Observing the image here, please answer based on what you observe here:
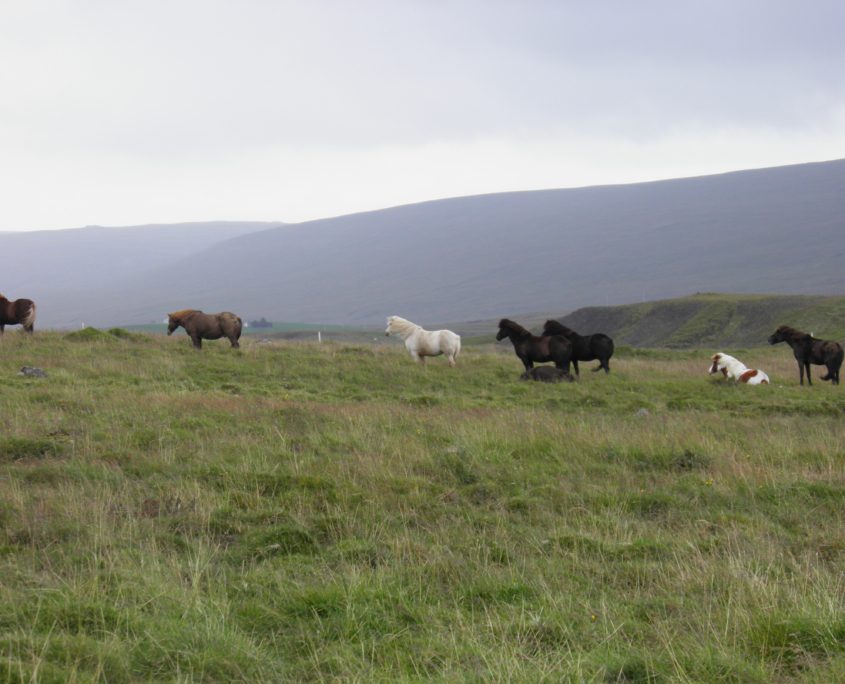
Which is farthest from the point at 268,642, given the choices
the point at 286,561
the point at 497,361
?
the point at 497,361

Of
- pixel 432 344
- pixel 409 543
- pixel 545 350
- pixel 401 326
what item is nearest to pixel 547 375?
pixel 545 350

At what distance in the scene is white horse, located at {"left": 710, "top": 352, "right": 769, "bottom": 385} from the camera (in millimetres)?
22000

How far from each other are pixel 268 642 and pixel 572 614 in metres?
1.97

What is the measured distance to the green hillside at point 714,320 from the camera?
52.3 meters

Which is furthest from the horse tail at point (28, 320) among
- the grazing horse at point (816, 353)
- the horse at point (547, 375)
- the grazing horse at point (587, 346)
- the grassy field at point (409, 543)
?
the grazing horse at point (816, 353)

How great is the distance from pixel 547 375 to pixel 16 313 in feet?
52.6

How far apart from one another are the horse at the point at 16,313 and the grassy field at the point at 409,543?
35.0 feet

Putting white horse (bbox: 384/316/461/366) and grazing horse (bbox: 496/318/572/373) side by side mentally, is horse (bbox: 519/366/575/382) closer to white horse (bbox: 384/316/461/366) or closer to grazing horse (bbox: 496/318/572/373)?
grazing horse (bbox: 496/318/572/373)

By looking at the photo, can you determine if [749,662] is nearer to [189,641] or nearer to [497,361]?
[189,641]

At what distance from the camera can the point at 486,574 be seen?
6.38 meters

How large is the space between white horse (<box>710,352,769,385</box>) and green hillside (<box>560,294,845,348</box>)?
79.7 ft

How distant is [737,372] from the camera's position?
2258 cm

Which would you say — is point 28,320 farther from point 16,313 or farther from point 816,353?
point 816,353

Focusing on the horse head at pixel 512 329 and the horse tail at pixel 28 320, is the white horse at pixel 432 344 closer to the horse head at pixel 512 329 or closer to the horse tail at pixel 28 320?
the horse head at pixel 512 329
